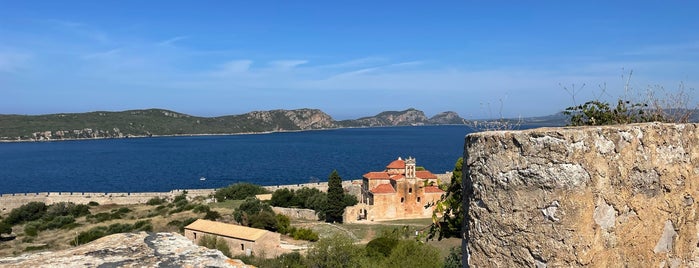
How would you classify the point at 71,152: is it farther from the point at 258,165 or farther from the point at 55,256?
the point at 55,256

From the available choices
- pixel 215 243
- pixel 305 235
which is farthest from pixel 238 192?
pixel 215 243

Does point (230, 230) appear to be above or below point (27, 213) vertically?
above

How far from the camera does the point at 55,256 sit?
403 centimetres

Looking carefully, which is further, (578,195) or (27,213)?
(27,213)

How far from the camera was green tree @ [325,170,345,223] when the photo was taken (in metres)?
39.3

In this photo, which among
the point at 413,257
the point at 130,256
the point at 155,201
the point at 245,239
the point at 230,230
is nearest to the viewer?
the point at 130,256

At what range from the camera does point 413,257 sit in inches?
806

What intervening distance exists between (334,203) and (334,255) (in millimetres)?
16759

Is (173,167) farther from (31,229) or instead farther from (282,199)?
(31,229)

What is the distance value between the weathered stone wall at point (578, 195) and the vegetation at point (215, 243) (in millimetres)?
24812

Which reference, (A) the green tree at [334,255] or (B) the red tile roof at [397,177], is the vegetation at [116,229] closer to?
(A) the green tree at [334,255]

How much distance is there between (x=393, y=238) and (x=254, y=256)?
7754 mm

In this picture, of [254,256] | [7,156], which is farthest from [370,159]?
[7,156]

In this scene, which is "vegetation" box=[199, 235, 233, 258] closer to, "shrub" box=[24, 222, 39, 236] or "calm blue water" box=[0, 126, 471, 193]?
"shrub" box=[24, 222, 39, 236]
